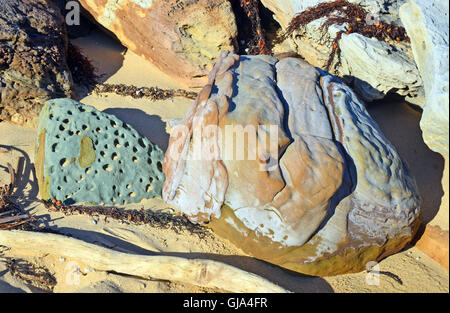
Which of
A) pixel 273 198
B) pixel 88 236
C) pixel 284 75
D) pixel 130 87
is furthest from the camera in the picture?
pixel 130 87

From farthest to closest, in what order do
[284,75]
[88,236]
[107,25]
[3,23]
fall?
[107,25]
[3,23]
[284,75]
[88,236]

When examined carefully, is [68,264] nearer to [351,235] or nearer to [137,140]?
[137,140]

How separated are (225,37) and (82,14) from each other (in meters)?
2.23

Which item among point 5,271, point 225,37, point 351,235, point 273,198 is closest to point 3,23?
point 225,37

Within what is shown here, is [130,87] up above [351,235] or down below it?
above

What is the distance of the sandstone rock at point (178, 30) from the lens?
5.55 m

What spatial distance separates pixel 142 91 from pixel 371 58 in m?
2.66

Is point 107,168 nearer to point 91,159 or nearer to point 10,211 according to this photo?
point 91,159

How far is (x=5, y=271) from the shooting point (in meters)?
3.34

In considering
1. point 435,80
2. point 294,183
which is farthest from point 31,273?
point 435,80

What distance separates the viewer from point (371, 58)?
4641 mm

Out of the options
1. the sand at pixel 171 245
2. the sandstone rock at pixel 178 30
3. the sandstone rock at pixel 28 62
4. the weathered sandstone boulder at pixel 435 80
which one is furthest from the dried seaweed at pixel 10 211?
the weathered sandstone boulder at pixel 435 80

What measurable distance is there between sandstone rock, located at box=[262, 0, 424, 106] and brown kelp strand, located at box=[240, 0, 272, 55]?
1.92 feet

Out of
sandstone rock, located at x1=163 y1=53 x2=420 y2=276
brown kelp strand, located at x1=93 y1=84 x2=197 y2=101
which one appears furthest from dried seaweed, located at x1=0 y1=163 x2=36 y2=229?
brown kelp strand, located at x1=93 y1=84 x2=197 y2=101
